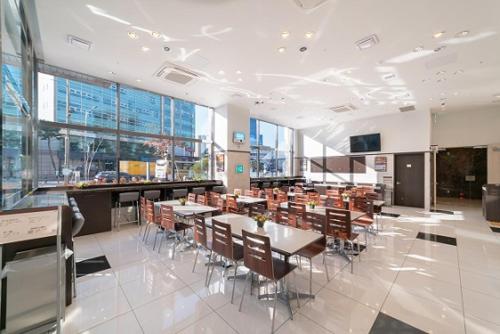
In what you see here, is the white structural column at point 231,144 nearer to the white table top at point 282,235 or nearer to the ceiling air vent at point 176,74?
the ceiling air vent at point 176,74

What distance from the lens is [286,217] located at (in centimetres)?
371

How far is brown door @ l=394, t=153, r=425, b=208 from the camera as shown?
332 inches

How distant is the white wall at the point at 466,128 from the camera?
7.86 metres

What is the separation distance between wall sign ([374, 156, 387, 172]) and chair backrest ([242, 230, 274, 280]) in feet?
30.0

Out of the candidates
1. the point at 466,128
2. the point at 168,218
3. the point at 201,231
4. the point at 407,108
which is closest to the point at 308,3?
the point at 201,231

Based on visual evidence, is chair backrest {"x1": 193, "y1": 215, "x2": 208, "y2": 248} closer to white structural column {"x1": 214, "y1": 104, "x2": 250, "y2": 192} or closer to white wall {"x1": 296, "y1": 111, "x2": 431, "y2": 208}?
white structural column {"x1": 214, "y1": 104, "x2": 250, "y2": 192}

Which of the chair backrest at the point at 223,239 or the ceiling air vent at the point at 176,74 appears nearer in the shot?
the chair backrest at the point at 223,239

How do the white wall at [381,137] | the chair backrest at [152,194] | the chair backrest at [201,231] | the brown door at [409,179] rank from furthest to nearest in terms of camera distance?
the brown door at [409,179] < the white wall at [381,137] < the chair backrest at [152,194] < the chair backrest at [201,231]

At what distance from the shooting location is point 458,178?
34.7 feet

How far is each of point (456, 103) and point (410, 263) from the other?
727cm

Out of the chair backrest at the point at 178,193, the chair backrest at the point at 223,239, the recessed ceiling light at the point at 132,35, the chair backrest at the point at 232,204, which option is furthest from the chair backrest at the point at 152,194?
the chair backrest at the point at 223,239

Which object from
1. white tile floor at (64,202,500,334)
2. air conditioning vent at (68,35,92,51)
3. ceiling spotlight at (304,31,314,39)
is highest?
air conditioning vent at (68,35,92,51)

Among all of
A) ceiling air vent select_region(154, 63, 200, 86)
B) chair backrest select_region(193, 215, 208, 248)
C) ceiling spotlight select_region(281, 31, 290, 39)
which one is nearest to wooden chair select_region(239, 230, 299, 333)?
chair backrest select_region(193, 215, 208, 248)

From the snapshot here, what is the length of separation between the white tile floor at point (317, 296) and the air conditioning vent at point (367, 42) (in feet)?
12.8
